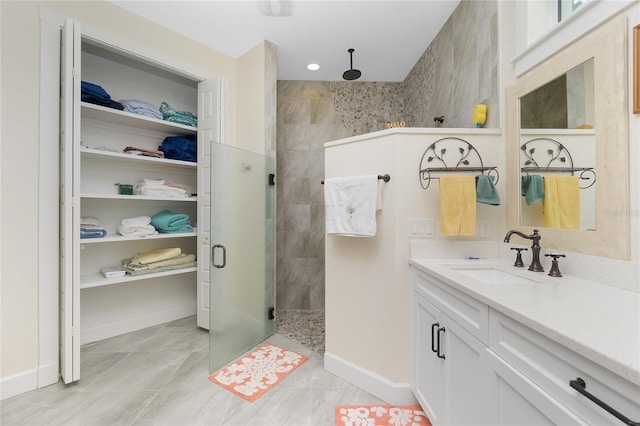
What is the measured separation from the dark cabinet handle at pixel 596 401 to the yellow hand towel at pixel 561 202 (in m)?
0.90

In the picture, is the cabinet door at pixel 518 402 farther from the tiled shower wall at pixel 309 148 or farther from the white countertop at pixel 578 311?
the tiled shower wall at pixel 309 148

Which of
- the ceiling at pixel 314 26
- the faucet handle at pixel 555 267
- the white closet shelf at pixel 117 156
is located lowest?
the faucet handle at pixel 555 267

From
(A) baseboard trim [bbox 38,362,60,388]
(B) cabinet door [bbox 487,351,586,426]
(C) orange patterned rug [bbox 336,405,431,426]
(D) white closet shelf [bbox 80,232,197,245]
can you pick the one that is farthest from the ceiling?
Result: (C) orange patterned rug [bbox 336,405,431,426]

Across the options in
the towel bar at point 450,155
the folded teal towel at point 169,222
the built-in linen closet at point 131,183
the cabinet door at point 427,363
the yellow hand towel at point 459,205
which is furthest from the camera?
the folded teal towel at point 169,222

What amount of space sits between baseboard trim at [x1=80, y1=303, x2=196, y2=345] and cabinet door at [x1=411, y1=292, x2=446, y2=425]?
2489mm

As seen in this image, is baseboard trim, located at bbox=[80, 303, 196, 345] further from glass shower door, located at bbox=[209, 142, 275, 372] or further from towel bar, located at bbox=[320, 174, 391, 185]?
towel bar, located at bbox=[320, 174, 391, 185]

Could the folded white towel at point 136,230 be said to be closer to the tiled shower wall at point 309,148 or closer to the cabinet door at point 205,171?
the cabinet door at point 205,171

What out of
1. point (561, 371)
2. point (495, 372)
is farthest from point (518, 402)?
point (561, 371)

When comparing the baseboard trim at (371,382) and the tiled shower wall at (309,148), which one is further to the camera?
the tiled shower wall at (309,148)

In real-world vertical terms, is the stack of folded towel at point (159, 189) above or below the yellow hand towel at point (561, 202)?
above

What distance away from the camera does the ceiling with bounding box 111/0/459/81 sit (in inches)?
82.2

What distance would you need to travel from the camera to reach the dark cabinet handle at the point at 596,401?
19.8 inches

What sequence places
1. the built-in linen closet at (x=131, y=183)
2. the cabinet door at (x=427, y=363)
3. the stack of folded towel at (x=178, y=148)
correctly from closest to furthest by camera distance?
the cabinet door at (x=427, y=363) → the built-in linen closet at (x=131, y=183) → the stack of folded towel at (x=178, y=148)

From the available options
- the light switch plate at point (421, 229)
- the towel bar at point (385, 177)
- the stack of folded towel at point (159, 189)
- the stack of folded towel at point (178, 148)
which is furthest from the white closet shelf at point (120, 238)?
the light switch plate at point (421, 229)
